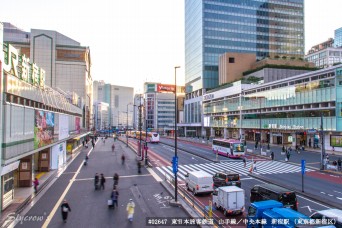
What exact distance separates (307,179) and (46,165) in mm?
29689

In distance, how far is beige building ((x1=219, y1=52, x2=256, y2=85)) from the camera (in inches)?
3971

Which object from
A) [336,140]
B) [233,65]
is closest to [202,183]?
[336,140]

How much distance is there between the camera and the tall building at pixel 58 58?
92.5m

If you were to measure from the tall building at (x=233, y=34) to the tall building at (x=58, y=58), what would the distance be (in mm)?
47672

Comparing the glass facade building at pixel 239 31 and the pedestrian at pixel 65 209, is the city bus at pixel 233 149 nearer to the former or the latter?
the pedestrian at pixel 65 209

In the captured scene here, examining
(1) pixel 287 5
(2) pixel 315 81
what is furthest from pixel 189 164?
(1) pixel 287 5

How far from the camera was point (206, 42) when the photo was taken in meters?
111

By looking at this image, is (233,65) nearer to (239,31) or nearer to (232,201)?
(239,31)

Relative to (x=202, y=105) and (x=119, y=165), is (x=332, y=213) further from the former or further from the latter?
(x=202, y=105)

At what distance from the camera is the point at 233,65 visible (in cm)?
10106

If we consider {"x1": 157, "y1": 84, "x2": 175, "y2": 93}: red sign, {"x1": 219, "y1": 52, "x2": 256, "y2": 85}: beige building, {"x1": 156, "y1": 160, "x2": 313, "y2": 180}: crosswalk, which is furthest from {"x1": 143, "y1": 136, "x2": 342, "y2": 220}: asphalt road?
{"x1": 157, "y1": 84, "x2": 175, "y2": 93}: red sign

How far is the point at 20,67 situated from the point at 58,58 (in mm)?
82287

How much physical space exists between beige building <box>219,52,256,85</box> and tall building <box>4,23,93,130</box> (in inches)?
2061

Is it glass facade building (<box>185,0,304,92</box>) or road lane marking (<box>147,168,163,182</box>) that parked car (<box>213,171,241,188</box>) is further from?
glass facade building (<box>185,0,304,92</box>)
